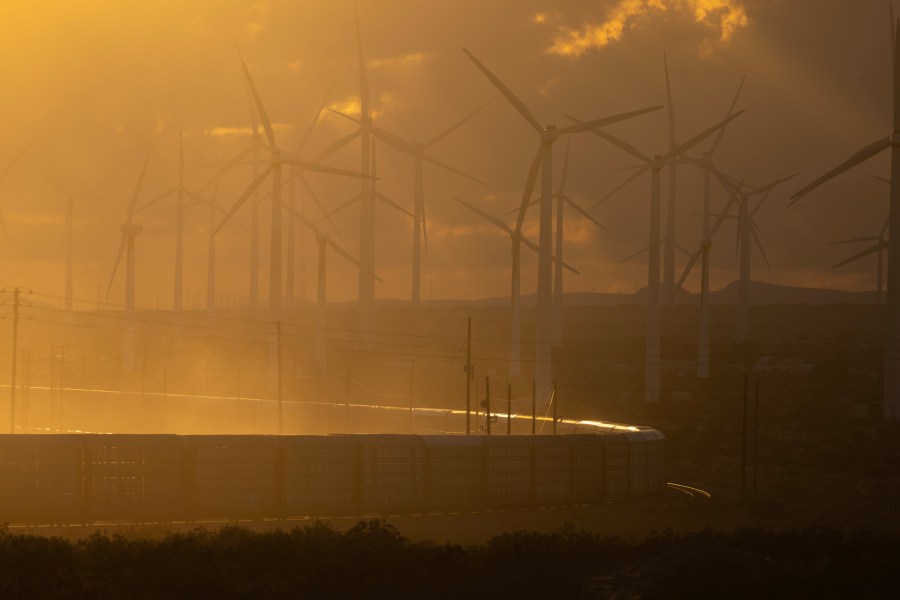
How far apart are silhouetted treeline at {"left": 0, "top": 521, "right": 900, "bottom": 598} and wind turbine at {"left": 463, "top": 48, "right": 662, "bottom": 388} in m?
54.6

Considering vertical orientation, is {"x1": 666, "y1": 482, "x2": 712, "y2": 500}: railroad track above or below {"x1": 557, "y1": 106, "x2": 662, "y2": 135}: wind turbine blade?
below

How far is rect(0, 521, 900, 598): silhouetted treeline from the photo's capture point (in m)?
32.9

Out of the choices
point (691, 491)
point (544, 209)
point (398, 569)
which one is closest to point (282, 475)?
point (398, 569)

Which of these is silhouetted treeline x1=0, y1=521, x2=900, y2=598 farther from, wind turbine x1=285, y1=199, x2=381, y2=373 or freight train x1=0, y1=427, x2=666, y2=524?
wind turbine x1=285, y1=199, x2=381, y2=373

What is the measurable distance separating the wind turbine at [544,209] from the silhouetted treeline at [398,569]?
179ft

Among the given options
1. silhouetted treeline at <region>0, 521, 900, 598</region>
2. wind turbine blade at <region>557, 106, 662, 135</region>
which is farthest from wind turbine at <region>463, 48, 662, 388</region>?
silhouetted treeline at <region>0, 521, 900, 598</region>

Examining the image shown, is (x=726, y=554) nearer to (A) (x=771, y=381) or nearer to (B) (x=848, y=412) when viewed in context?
(B) (x=848, y=412)

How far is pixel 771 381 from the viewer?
137875 millimetres

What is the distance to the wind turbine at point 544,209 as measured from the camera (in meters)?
93.9

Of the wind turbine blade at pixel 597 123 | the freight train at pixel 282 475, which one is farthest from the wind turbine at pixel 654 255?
the freight train at pixel 282 475

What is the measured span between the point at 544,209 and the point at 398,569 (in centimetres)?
6490

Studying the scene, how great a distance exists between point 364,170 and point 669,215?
32.4 m

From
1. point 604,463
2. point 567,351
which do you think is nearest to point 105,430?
point 604,463

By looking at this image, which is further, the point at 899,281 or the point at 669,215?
the point at 669,215
